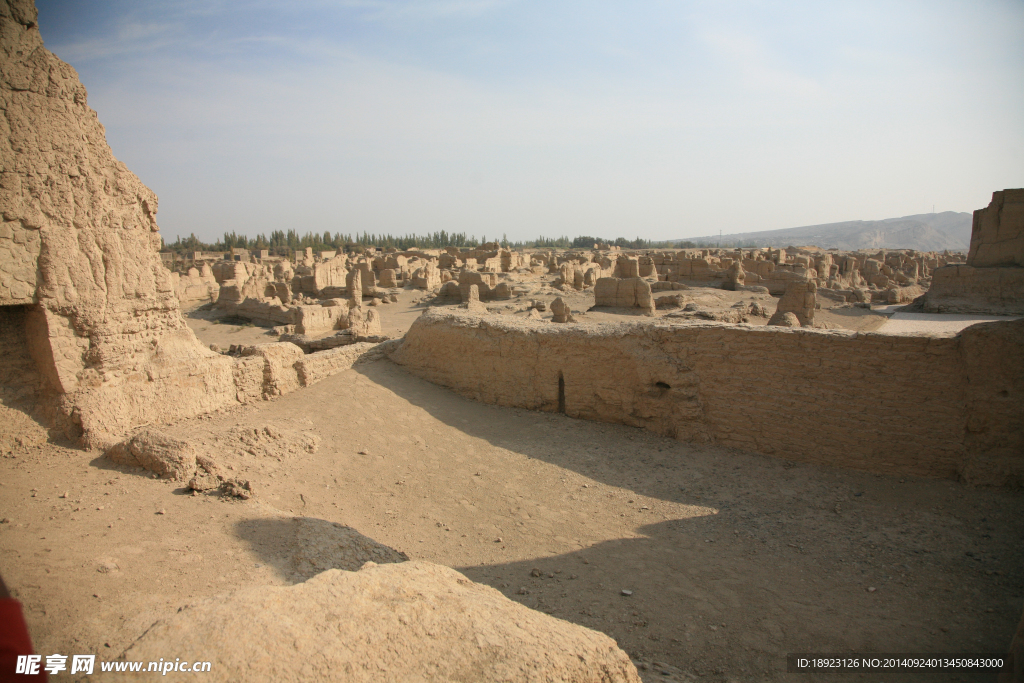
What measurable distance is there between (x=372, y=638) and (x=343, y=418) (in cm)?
577

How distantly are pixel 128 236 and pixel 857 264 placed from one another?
36.2 metres

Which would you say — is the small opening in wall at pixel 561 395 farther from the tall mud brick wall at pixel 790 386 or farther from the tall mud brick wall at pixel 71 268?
the tall mud brick wall at pixel 71 268

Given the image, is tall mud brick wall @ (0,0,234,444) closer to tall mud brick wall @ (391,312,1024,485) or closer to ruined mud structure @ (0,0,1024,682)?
ruined mud structure @ (0,0,1024,682)

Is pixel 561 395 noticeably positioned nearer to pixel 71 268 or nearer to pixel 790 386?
pixel 790 386

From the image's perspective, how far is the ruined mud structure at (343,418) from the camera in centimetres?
279

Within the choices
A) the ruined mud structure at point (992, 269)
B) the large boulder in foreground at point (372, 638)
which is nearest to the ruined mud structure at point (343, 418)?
the large boulder in foreground at point (372, 638)

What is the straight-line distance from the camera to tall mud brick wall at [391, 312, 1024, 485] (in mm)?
5746

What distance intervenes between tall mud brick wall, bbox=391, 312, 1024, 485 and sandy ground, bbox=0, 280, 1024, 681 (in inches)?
12.6

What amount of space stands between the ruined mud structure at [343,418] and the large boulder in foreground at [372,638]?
1 centimetres

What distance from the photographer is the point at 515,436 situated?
8000 millimetres

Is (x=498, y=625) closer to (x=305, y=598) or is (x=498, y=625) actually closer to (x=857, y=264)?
(x=305, y=598)

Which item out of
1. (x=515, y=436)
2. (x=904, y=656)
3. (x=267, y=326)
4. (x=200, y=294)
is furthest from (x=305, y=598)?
(x=200, y=294)

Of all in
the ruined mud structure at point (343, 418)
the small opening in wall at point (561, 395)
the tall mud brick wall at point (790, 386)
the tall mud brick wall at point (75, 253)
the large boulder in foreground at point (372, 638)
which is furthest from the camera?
the small opening in wall at point (561, 395)

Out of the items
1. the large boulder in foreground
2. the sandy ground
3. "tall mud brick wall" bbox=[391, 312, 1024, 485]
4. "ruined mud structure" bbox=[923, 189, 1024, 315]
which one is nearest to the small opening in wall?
"tall mud brick wall" bbox=[391, 312, 1024, 485]
